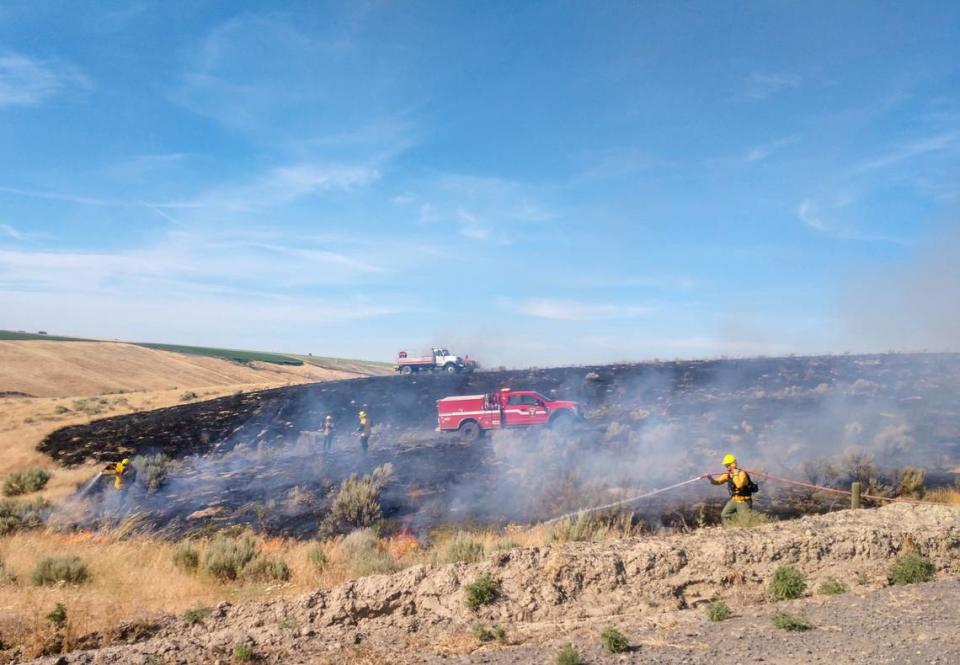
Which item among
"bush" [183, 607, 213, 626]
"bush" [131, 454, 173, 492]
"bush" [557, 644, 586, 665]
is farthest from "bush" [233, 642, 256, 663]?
"bush" [131, 454, 173, 492]

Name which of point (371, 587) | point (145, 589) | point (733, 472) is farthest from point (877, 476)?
point (145, 589)

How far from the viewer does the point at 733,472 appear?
39.9 ft

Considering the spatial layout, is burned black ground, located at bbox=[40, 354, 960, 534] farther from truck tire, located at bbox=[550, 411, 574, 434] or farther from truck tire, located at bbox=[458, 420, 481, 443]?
truck tire, located at bbox=[458, 420, 481, 443]

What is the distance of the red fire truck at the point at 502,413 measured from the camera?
2578cm

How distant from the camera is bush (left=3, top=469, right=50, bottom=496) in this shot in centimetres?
2195

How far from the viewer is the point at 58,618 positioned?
25.7 feet

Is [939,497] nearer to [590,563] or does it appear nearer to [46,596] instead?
[590,563]

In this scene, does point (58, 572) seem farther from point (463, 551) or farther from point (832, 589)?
point (832, 589)

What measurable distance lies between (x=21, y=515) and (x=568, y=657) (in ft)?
56.1

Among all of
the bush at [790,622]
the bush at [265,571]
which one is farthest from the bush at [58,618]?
the bush at [790,622]

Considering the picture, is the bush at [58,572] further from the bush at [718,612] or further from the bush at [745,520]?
the bush at [745,520]

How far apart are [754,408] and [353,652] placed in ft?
86.3

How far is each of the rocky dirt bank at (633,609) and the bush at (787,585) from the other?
0.73 ft

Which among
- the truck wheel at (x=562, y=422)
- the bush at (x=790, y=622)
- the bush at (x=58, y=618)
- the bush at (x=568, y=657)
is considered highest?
the truck wheel at (x=562, y=422)
